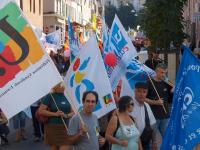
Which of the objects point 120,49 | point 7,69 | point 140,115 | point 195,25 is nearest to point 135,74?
point 120,49

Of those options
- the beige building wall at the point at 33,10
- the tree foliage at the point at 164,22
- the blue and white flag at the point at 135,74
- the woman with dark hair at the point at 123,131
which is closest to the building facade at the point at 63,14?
the beige building wall at the point at 33,10

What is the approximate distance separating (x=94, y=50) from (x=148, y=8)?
14.4 meters

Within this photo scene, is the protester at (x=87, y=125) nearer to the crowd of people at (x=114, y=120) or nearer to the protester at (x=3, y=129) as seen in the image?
the crowd of people at (x=114, y=120)

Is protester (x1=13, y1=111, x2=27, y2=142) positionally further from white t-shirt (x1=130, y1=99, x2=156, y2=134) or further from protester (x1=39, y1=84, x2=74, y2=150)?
white t-shirt (x1=130, y1=99, x2=156, y2=134)

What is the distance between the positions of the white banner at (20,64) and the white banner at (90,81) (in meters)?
1.13

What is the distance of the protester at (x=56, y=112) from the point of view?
8172mm

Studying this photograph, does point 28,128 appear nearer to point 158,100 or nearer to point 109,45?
point 109,45

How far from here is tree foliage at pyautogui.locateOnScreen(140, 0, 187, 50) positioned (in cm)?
2178

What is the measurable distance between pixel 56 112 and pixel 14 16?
2.06 m

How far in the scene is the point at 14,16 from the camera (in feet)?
21.3

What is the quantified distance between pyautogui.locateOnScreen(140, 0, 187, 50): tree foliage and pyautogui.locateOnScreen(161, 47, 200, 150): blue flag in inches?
639

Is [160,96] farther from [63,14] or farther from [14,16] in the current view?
[63,14]

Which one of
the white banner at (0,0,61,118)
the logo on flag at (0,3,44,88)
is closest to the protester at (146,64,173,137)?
the white banner at (0,0,61,118)

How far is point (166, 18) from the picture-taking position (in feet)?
72.2
